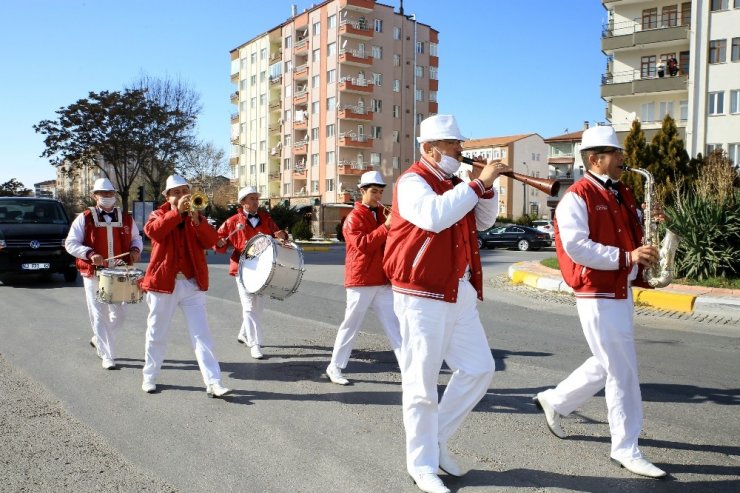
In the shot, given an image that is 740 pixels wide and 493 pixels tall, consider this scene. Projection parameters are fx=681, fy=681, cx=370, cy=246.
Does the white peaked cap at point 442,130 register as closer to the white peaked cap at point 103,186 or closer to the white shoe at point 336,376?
the white shoe at point 336,376

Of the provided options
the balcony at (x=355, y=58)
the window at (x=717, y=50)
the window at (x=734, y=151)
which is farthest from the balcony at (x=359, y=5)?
the window at (x=734, y=151)

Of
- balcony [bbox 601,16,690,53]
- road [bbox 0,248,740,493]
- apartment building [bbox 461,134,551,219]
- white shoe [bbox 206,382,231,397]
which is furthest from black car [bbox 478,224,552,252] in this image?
apartment building [bbox 461,134,551,219]

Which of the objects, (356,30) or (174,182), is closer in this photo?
(174,182)

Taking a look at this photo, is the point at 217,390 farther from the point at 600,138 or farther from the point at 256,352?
the point at 600,138

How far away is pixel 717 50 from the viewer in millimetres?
41344

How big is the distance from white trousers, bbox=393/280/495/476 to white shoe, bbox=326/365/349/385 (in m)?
2.47

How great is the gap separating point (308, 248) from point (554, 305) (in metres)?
23.7

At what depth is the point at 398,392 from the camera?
6.17m

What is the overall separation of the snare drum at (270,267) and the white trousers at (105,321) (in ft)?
4.49

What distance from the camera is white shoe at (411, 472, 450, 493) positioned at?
3.82 metres

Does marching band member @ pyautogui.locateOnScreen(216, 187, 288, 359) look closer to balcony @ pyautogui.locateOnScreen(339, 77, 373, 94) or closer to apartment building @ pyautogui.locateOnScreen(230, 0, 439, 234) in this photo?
apartment building @ pyautogui.locateOnScreen(230, 0, 439, 234)

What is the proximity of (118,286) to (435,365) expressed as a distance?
13.7ft

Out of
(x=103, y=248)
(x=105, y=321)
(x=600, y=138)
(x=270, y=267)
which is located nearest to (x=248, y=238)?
(x=270, y=267)

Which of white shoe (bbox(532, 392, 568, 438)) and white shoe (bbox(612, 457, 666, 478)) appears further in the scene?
white shoe (bbox(532, 392, 568, 438))
